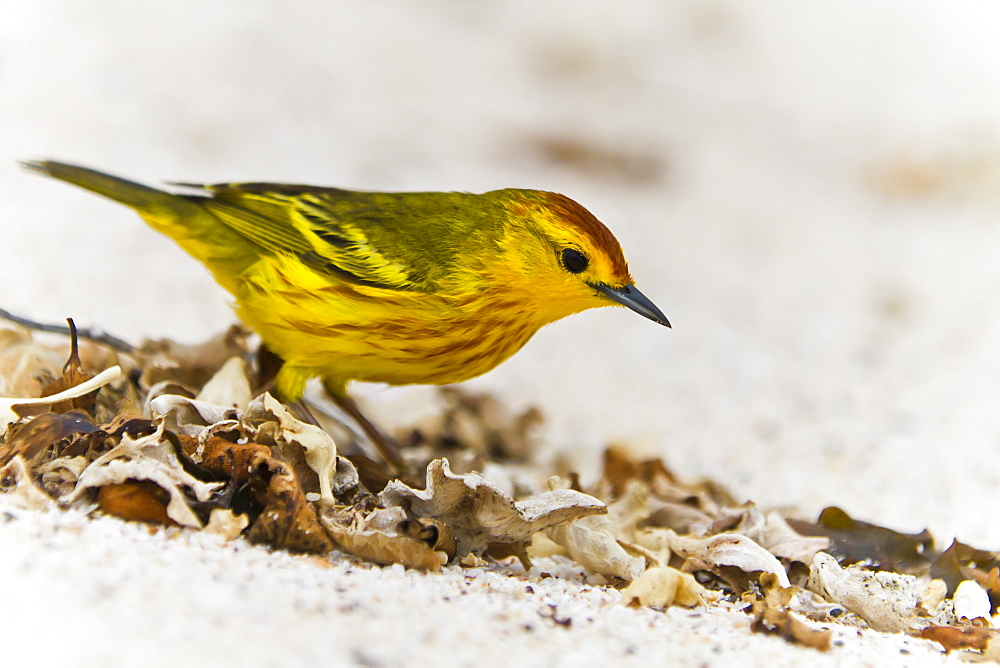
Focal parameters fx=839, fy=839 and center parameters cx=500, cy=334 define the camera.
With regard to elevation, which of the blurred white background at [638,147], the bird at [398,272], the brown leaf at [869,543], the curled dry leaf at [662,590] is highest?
the blurred white background at [638,147]

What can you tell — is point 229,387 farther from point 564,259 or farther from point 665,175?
point 665,175

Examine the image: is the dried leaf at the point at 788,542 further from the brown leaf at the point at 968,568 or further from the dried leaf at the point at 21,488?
the dried leaf at the point at 21,488

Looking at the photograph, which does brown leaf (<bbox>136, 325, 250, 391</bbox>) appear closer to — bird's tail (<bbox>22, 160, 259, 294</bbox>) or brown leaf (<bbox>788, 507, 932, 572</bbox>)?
bird's tail (<bbox>22, 160, 259, 294</bbox>)

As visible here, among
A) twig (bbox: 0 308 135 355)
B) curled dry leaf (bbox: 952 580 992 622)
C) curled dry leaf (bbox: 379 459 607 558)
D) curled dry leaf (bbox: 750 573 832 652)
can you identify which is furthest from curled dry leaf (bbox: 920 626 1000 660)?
twig (bbox: 0 308 135 355)

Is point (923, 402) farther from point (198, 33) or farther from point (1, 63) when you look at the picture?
point (1, 63)

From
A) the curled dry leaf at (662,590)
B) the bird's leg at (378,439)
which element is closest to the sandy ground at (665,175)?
the bird's leg at (378,439)

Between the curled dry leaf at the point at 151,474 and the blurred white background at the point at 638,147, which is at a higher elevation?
the blurred white background at the point at 638,147
